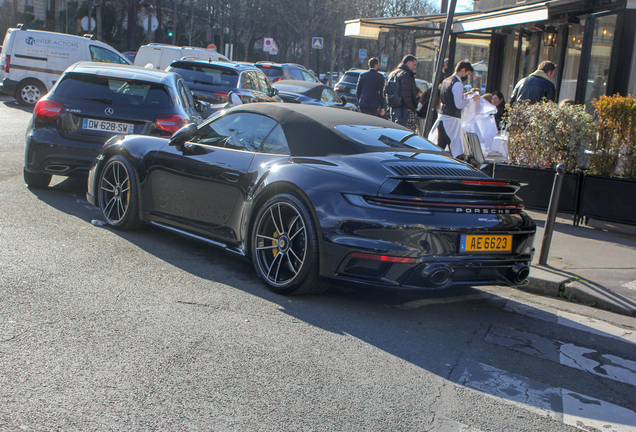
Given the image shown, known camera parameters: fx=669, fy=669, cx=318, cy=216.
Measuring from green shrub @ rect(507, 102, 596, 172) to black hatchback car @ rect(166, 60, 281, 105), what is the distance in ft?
22.4

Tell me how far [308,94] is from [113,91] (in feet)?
36.4

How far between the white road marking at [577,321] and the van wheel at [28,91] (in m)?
17.1

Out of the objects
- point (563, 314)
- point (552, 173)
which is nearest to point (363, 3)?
point (552, 173)

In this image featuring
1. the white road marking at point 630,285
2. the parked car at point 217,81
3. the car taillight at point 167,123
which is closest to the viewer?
the white road marking at point 630,285

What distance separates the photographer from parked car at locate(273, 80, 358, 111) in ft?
60.5

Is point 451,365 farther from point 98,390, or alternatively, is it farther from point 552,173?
point 552,173

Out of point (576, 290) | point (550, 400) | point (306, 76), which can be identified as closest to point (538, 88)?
point (576, 290)

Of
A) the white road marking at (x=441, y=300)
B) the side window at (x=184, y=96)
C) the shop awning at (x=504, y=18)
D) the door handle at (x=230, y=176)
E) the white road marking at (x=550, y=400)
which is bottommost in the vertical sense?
the white road marking at (x=441, y=300)

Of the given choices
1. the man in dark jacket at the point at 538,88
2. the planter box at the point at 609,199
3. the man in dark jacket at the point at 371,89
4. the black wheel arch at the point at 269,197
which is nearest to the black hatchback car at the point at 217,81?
the man in dark jacket at the point at 371,89

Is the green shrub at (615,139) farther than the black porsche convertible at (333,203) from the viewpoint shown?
Yes

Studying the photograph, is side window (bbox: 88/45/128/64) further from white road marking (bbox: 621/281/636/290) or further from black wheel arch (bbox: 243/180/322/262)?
white road marking (bbox: 621/281/636/290)

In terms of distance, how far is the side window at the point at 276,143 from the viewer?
5168 millimetres

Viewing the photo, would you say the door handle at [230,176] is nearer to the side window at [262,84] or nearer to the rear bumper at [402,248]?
the rear bumper at [402,248]

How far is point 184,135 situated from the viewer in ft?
19.5
